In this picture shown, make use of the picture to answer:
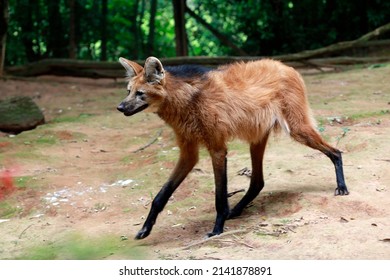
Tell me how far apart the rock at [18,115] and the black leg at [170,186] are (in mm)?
4639

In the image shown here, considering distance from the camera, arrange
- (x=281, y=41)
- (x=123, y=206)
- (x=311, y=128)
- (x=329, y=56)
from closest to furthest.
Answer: (x=311, y=128), (x=123, y=206), (x=329, y=56), (x=281, y=41)

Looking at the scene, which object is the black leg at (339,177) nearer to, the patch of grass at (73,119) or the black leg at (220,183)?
the black leg at (220,183)

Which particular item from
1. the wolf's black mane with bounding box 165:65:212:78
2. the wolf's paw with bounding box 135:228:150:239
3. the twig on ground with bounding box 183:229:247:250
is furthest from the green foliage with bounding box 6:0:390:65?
the twig on ground with bounding box 183:229:247:250

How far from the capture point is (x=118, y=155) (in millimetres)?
7156

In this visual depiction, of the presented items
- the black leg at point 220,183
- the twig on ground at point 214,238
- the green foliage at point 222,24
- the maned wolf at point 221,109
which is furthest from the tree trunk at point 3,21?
the twig on ground at point 214,238

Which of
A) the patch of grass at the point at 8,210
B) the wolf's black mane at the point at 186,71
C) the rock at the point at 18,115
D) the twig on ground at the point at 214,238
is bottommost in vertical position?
the patch of grass at the point at 8,210

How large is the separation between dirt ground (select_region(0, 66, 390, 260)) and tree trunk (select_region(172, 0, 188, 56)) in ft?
14.8

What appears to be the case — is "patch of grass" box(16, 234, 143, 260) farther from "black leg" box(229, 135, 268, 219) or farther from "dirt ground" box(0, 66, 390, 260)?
"black leg" box(229, 135, 268, 219)

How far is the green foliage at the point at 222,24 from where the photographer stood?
45.2 ft

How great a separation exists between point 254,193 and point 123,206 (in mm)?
1256

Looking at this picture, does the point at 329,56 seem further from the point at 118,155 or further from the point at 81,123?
the point at 118,155

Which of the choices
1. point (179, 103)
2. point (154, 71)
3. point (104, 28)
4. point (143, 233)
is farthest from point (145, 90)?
point (104, 28)

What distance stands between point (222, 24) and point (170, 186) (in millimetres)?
11099
